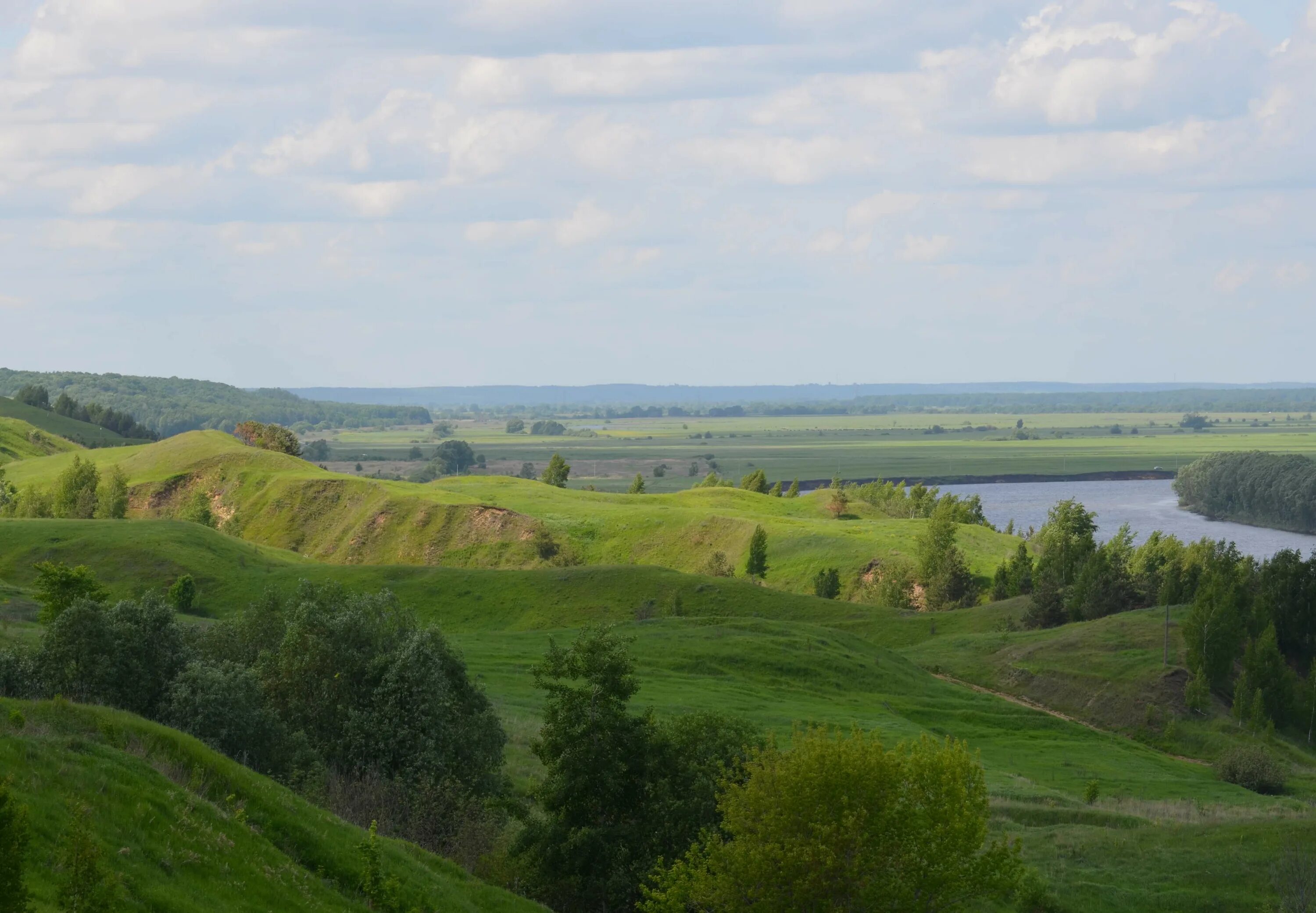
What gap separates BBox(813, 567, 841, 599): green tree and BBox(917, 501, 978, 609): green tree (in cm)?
995

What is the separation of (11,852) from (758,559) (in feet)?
417

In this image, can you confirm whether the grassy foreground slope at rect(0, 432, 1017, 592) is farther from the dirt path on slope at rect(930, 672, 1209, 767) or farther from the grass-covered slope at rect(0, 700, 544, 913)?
the grass-covered slope at rect(0, 700, 544, 913)

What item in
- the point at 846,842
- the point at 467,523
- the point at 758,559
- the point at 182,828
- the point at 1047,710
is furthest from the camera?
the point at 467,523

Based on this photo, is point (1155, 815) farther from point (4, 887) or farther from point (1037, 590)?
point (1037, 590)

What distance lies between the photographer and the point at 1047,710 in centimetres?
8238

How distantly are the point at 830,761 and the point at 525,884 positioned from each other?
9642 mm

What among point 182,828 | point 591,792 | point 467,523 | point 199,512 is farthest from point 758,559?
point 182,828

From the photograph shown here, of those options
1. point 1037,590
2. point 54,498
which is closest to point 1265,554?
point 1037,590

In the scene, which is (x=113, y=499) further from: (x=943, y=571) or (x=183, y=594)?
(x=943, y=571)

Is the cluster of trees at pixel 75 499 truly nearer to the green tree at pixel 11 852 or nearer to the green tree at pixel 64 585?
the green tree at pixel 64 585

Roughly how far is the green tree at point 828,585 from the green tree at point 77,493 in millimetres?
81002

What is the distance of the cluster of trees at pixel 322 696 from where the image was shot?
33.0m

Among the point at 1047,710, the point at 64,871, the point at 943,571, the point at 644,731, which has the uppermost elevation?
the point at 64,871

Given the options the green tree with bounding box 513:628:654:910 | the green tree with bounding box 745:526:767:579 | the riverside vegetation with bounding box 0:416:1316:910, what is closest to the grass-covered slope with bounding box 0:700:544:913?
the riverside vegetation with bounding box 0:416:1316:910
